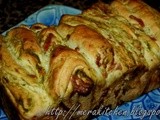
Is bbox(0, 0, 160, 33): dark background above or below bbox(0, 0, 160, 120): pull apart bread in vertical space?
below

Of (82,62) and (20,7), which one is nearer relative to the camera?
(82,62)

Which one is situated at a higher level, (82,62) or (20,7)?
(82,62)

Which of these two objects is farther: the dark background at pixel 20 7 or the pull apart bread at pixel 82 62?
the dark background at pixel 20 7

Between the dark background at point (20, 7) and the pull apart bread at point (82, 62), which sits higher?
the pull apart bread at point (82, 62)

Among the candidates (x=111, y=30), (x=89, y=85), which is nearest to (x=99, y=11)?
(x=111, y=30)
